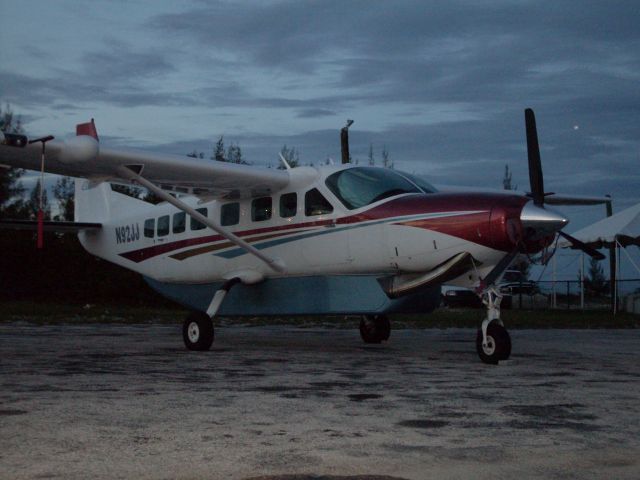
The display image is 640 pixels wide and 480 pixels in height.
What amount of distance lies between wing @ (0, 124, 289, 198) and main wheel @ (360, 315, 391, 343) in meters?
3.07

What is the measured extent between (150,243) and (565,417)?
35.7 feet

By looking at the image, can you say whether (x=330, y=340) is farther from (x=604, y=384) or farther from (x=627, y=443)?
(x=627, y=443)

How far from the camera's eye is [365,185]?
12.2 meters

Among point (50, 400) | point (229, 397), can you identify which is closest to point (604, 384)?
point (229, 397)

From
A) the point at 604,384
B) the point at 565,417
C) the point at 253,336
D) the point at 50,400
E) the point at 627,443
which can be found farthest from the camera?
the point at 253,336

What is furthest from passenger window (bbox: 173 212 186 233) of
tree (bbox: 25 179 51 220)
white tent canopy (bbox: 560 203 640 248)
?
tree (bbox: 25 179 51 220)

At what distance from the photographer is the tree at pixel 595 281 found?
137 feet

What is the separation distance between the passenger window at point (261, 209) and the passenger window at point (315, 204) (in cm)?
86

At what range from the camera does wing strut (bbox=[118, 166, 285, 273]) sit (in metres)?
12.1

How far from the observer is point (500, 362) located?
10.4m

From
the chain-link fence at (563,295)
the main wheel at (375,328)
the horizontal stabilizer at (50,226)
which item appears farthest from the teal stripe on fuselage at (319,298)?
the chain-link fence at (563,295)

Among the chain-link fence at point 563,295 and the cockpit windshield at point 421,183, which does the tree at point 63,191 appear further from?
the cockpit windshield at point 421,183

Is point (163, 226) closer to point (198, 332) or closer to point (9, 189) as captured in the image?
point (198, 332)

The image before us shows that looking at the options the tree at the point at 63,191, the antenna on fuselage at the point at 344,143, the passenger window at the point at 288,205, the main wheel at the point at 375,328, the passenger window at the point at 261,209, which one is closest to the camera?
Answer: the passenger window at the point at 288,205
